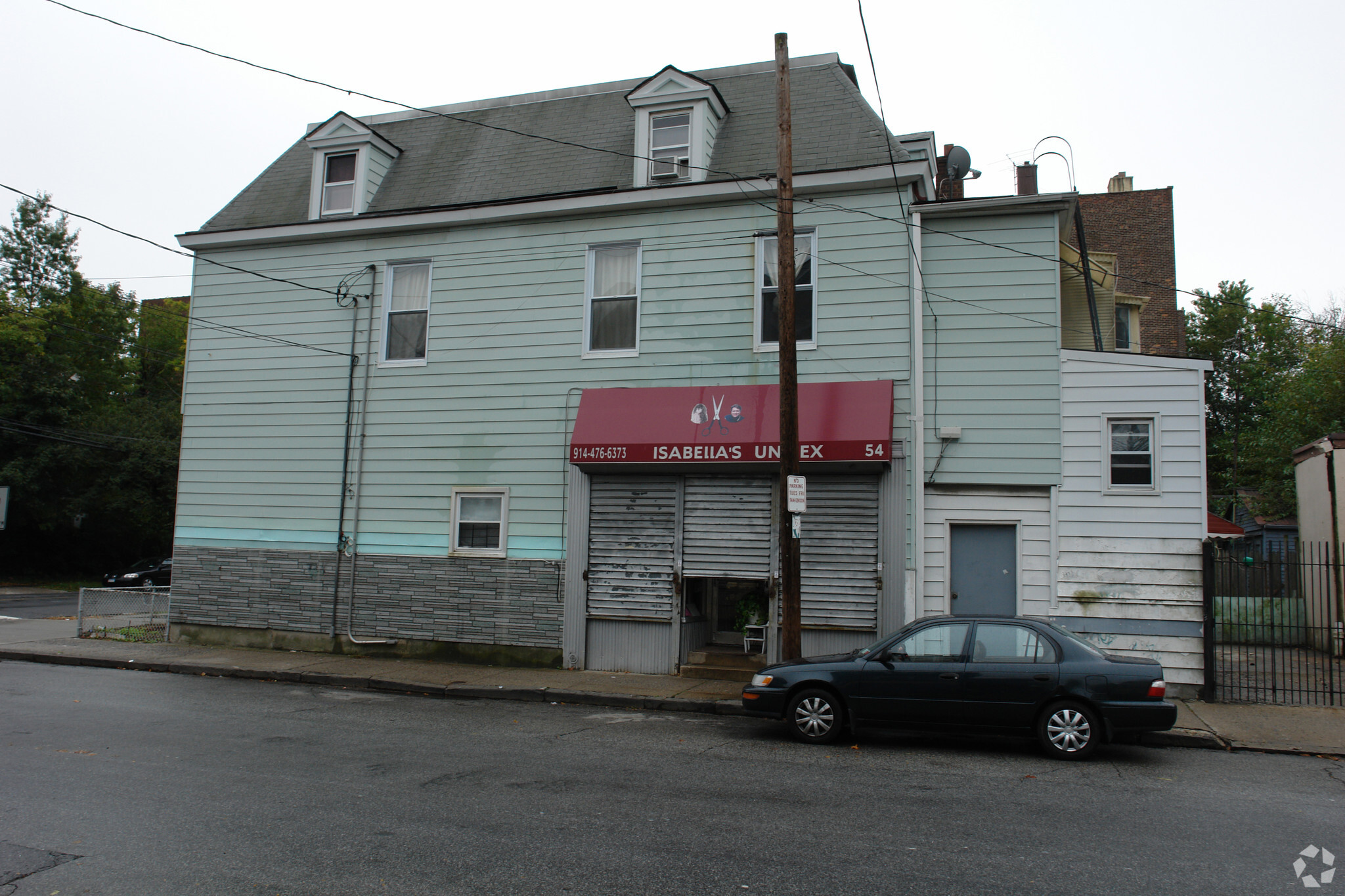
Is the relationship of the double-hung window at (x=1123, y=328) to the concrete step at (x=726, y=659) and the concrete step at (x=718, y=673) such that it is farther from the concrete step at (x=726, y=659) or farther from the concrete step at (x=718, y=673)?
the concrete step at (x=718, y=673)

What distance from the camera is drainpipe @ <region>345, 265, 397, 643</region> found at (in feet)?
49.0

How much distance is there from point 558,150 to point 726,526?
24.2 ft

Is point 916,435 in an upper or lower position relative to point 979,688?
upper

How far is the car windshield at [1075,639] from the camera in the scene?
27.7 feet

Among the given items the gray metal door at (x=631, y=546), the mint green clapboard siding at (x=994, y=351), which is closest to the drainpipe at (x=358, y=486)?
the gray metal door at (x=631, y=546)

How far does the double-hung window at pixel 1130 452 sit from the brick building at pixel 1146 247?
21905 millimetres

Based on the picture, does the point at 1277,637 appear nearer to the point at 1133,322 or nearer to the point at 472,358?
the point at 1133,322

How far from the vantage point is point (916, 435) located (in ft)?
40.1

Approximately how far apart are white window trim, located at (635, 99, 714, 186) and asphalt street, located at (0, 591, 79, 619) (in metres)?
19.8

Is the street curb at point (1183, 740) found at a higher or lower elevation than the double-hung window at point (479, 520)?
lower

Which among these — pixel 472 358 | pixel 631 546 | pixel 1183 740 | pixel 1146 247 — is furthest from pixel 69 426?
pixel 1146 247

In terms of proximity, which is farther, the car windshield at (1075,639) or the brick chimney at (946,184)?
the brick chimney at (946,184)

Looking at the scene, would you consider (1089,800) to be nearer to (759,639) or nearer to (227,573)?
(759,639)

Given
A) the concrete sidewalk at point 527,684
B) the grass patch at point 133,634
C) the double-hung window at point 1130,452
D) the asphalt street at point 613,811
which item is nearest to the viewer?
the asphalt street at point 613,811
